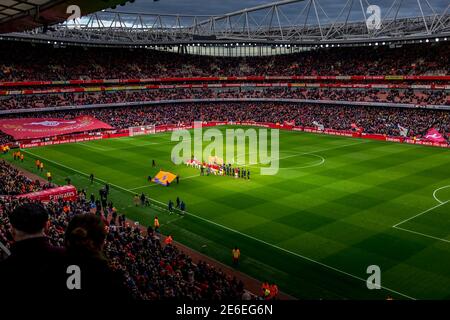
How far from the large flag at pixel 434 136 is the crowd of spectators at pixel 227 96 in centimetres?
995

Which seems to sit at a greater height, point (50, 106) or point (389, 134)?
point (50, 106)

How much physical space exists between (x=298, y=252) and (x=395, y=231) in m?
7.23

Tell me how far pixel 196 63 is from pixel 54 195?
74698 millimetres

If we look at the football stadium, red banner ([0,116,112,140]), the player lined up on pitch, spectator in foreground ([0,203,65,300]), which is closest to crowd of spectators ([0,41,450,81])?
the football stadium

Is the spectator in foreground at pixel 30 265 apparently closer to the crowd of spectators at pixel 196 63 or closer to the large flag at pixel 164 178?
the large flag at pixel 164 178

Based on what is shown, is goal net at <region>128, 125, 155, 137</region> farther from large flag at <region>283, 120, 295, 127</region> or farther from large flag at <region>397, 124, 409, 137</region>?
large flag at <region>397, 124, 409, 137</region>

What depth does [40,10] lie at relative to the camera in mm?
10297

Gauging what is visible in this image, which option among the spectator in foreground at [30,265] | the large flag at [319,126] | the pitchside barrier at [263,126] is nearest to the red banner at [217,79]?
the large flag at [319,126]

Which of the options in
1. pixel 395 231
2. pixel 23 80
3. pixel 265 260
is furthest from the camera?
pixel 23 80

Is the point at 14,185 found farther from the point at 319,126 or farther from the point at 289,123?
the point at 289,123

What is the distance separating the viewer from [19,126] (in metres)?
60.8

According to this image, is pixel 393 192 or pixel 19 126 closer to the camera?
pixel 393 192
